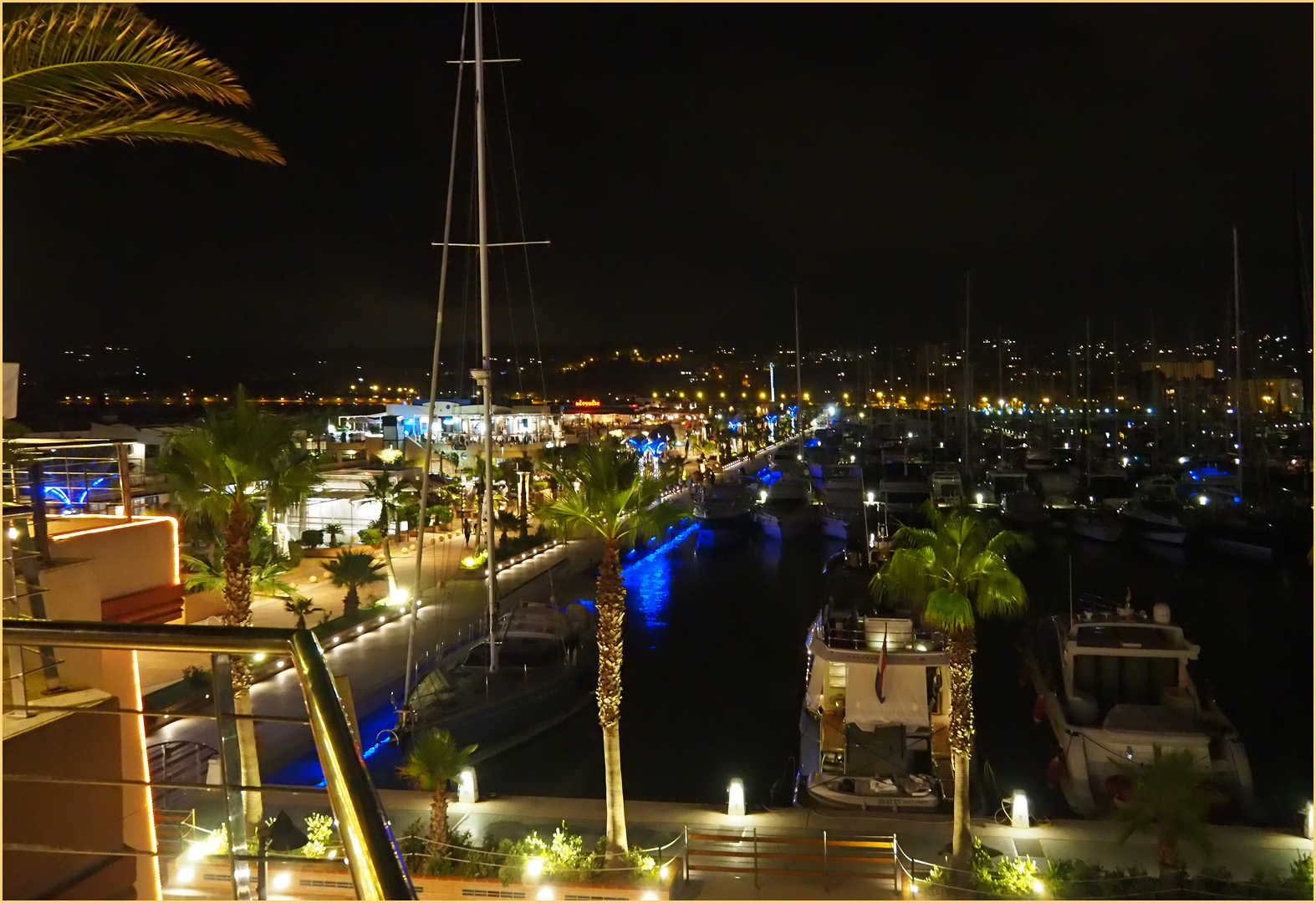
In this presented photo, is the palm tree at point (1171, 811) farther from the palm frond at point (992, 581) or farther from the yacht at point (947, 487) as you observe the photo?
the yacht at point (947, 487)

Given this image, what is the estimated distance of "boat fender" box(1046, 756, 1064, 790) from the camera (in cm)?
1398

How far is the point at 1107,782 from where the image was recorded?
12758 mm

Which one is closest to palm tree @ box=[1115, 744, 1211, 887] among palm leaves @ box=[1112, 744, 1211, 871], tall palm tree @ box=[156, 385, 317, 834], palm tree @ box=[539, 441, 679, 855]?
palm leaves @ box=[1112, 744, 1211, 871]

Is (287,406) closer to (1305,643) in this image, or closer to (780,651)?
(780,651)

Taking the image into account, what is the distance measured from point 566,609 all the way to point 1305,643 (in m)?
19.4

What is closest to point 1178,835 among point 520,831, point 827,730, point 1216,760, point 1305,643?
point 1216,760

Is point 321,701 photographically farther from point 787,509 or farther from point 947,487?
point 947,487

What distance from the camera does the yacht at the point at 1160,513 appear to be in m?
33.8

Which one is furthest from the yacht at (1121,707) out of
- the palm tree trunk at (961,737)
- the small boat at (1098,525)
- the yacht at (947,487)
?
the yacht at (947,487)

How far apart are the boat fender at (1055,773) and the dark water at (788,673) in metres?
0.19

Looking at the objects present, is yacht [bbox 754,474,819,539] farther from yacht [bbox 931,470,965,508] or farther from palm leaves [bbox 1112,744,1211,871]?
palm leaves [bbox 1112,744,1211,871]

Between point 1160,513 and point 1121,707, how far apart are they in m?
25.1

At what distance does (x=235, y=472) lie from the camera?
450 inches

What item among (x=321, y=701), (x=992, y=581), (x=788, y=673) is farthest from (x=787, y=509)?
(x=321, y=701)
